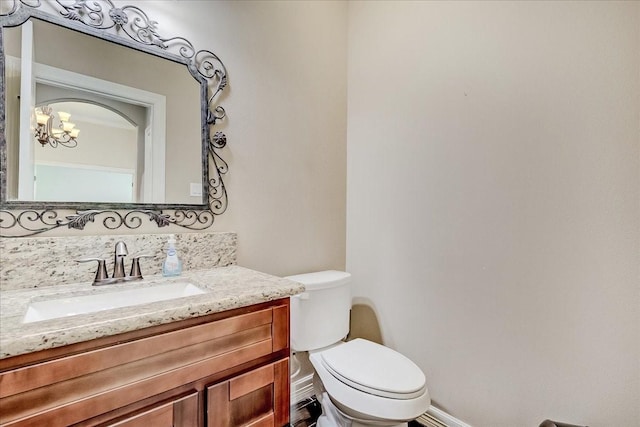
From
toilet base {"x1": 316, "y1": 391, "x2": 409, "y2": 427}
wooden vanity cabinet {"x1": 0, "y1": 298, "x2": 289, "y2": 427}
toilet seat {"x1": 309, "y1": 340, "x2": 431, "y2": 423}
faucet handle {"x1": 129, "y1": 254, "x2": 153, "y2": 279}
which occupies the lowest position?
toilet base {"x1": 316, "y1": 391, "x2": 409, "y2": 427}

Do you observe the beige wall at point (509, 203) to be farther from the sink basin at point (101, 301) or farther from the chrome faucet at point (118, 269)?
the chrome faucet at point (118, 269)

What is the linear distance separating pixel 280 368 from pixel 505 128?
4.39ft

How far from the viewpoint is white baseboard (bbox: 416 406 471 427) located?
1448 millimetres

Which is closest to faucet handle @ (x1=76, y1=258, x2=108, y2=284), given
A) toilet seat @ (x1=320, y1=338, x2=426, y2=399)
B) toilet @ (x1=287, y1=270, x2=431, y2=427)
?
toilet @ (x1=287, y1=270, x2=431, y2=427)

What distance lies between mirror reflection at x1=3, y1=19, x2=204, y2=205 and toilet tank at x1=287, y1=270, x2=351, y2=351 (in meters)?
0.67

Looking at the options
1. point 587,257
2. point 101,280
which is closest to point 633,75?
point 587,257

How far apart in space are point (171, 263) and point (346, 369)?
82 centimetres

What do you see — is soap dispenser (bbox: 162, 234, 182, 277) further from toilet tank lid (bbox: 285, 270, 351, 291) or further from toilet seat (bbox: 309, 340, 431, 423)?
toilet seat (bbox: 309, 340, 431, 423)

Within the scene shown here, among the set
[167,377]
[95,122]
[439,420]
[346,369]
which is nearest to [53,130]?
[95,122]

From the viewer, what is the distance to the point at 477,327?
1.40m

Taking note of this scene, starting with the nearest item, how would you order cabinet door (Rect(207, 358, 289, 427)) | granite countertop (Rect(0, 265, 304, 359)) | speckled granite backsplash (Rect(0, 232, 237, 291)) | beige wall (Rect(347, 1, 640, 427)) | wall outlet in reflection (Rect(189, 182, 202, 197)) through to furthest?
Answer: granite countertop (Rect(0, 265, 304, 359)) < cabinet door (Rect(207, 358, 289, 427)) < speckled granite backsplash (Rect(0, 232, 237, 291)) < beige wall (Rect(347, 1, 640, 427)) < wall outlet in reflection (Rect(189, 182, 202, 197))

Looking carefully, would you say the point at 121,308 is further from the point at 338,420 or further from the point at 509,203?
the point at 509,203

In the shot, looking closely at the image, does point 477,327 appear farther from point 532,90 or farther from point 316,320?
point 532,90

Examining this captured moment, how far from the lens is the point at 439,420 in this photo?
1500mm
